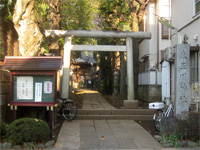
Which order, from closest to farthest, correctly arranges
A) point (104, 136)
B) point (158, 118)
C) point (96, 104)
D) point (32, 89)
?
point (32, 89) → point (104, 136) → point (158, 118) → point (96, 104)

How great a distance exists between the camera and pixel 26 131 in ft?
19.6

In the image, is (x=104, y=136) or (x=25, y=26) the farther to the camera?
(x=25, y=26)

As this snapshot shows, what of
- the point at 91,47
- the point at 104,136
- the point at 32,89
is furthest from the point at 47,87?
the point at 91,47

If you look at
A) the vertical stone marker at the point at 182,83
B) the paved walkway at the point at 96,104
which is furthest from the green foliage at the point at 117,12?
the vertical stone marker at the point at 182,83

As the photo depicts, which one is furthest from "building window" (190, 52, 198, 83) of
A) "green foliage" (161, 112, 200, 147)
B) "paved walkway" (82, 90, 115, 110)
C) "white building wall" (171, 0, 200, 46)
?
"paved walkway" (82, 90, 115, 110)

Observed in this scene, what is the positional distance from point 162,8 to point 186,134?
39.6ft

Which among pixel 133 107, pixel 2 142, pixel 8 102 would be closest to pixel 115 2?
pixel 133 107

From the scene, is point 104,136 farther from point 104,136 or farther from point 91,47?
point 91,47

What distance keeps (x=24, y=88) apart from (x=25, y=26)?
2.40 m

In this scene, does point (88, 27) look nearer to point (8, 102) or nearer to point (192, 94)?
point (192, 94)

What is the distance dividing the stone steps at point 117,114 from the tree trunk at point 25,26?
369 cm

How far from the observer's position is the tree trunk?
7.80 meters

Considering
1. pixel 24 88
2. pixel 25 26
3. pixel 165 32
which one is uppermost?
pixel 165 32

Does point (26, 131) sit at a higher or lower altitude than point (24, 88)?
lower
